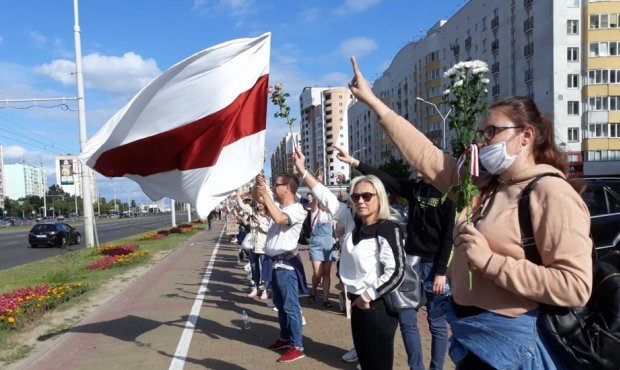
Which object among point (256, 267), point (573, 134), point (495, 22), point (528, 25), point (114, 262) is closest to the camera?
point (256, 267)

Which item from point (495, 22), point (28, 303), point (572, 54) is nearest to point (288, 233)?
point (28, 303)

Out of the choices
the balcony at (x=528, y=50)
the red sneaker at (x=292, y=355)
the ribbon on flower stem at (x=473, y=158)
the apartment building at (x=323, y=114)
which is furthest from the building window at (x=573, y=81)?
the apartment building at (x=323, y=114)

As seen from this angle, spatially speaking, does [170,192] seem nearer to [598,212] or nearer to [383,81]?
[598,212]

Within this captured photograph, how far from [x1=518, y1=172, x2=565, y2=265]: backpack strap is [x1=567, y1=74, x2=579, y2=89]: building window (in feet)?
149

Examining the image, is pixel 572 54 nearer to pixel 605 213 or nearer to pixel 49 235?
pixel 605 213

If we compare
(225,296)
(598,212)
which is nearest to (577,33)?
(598,212)

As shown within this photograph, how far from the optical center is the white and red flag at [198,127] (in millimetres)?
4785

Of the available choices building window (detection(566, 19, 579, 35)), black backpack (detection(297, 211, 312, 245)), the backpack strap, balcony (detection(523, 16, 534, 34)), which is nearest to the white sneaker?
black backpack (detection(297, 211, 312, 245))

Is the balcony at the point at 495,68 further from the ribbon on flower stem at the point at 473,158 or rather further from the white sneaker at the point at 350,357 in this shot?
the ribbon on flower stem at the point at 473,158

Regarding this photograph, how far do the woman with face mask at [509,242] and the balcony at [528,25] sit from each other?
47431mm

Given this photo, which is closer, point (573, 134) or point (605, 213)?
point (605, 213)

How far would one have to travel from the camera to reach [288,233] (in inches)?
230

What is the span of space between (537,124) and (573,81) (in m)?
45.7

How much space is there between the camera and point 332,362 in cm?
551
